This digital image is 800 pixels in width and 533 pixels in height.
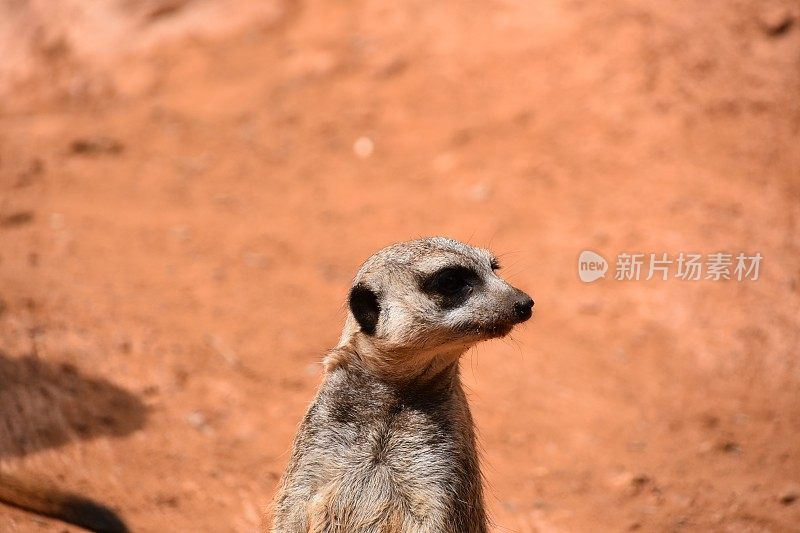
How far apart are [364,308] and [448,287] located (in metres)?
0.25

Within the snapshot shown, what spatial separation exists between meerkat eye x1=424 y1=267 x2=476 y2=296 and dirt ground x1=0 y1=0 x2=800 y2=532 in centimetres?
147

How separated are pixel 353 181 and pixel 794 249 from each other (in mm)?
3026

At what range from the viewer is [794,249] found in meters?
5.57

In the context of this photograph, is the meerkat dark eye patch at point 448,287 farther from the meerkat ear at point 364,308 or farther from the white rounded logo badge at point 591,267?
the white rounded logo badge at point 591,267

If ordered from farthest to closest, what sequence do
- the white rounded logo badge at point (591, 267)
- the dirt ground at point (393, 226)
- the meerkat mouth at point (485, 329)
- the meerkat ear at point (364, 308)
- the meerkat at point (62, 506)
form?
the white rounded logo badge at point (591, 267), the dirt ground at point (393, 226), the meerkat at point (62, 506), the meerkat ear at point (364, 308), the meerkat mouth at point (485, 329)

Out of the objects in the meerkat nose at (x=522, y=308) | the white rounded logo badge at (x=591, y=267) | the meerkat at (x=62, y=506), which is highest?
the white rounded logo badge at (x=591, y=267)

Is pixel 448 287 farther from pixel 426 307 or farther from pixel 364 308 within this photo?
pixel 364 308

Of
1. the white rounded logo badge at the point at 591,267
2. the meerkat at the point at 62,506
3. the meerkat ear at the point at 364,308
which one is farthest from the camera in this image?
the white rounded logo badge at the point at 591,267

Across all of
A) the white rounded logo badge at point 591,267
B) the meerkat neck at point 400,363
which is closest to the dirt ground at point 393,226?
the white rounded logo badge at point 591,267

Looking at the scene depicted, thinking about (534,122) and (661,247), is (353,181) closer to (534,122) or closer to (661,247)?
(534,122)

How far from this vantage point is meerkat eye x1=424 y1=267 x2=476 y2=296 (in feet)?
8.44

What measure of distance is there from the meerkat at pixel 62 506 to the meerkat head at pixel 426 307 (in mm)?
1096

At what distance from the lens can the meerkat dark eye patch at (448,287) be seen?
8.42ft

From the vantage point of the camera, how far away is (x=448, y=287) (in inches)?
102
